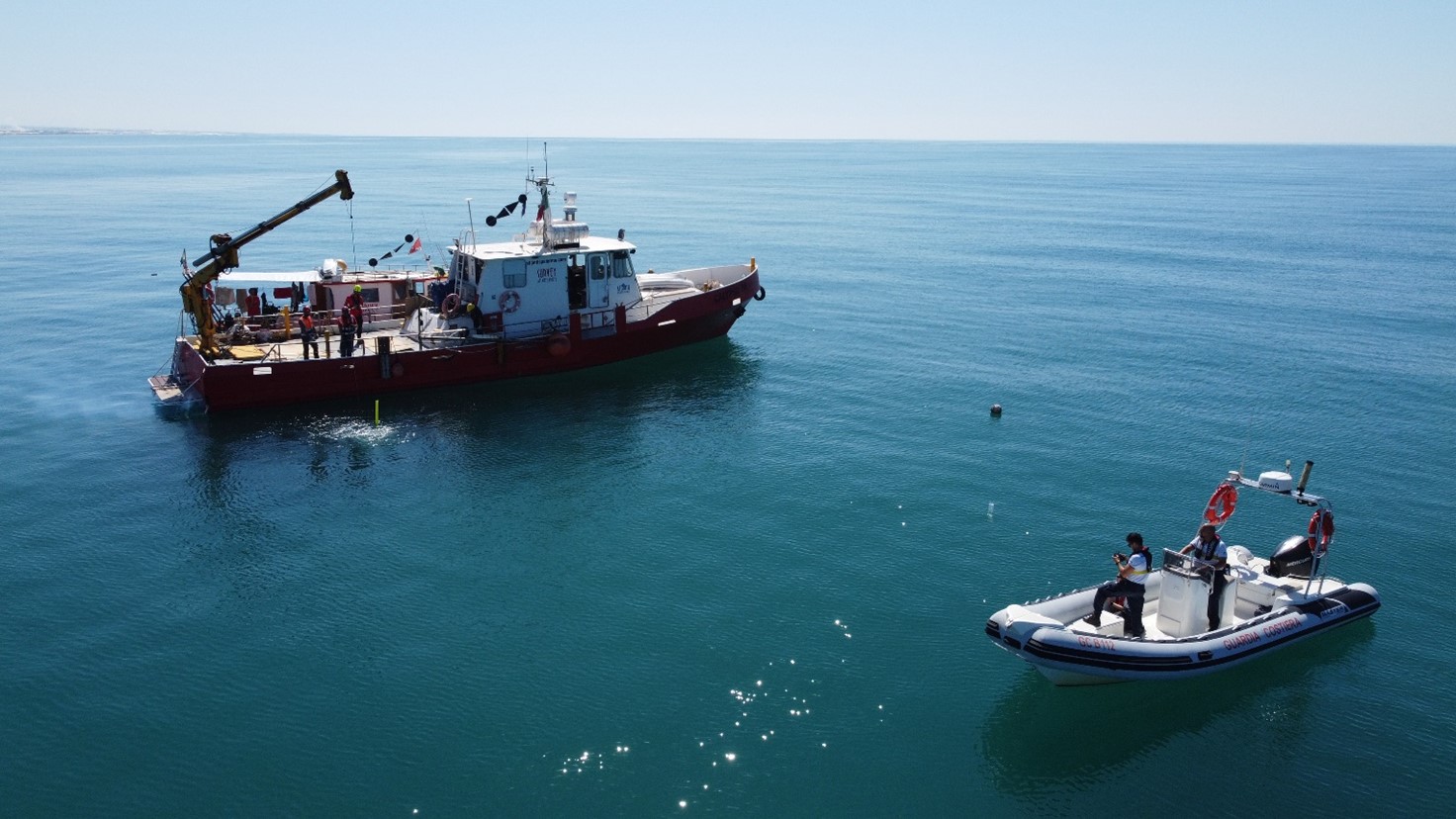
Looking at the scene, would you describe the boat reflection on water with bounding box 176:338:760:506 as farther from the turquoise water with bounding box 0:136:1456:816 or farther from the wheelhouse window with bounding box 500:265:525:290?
the wheelhouse window with bounding box 500:265:525:290

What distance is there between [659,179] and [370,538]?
438 feet

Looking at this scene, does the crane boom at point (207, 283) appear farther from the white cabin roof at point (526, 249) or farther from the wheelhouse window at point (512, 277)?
the wheelhouse window at point (512, 277)

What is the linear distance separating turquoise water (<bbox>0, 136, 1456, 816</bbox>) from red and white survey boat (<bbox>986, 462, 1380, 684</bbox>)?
998 millimetres

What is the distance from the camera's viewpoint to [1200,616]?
17672 mm

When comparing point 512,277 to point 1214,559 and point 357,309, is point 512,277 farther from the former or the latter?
point 1214,559

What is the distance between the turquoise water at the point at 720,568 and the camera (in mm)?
15492

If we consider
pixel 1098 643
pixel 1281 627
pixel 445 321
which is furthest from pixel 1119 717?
pixel 445 321

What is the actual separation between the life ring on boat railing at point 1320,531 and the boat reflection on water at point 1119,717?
211cm

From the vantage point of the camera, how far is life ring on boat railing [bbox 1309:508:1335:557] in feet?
60.6

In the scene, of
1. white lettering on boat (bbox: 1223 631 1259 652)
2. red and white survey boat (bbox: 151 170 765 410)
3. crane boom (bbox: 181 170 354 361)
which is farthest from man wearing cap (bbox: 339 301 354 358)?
white lettering on boat (bbox: 1223 631 1259 652)

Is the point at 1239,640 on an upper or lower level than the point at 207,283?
lower

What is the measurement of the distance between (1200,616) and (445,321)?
26.7m

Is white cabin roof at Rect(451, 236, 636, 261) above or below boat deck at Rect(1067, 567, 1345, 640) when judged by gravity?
above

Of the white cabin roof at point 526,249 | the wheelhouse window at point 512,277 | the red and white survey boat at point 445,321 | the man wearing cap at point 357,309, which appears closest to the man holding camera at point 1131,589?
the red and white survey boat at point 445,321
